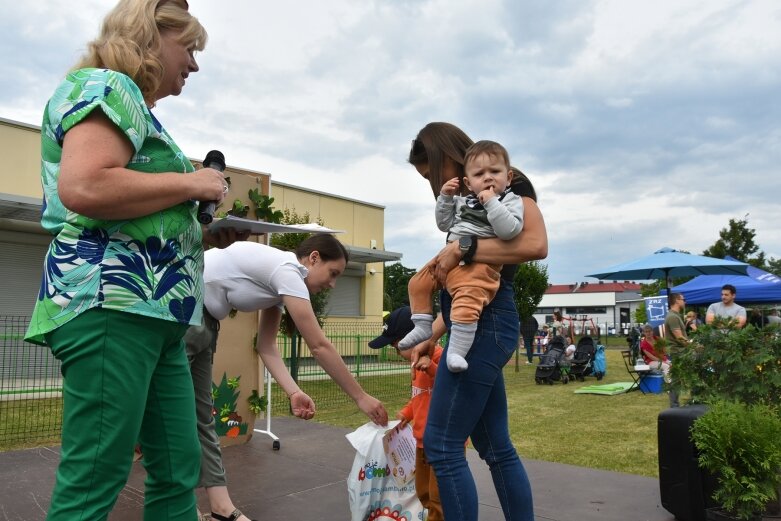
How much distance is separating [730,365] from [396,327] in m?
1.94

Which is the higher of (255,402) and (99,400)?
(99,400)

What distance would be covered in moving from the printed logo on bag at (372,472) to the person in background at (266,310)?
0.23 metres

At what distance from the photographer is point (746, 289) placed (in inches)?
599

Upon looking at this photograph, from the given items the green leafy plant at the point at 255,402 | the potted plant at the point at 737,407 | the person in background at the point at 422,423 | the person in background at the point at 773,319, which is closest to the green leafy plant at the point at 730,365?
the potted plant at the point at 737,407

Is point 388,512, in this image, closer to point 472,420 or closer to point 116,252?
point 472,420

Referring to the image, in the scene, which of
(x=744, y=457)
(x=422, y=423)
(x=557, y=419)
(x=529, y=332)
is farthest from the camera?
(x=529, y=332)

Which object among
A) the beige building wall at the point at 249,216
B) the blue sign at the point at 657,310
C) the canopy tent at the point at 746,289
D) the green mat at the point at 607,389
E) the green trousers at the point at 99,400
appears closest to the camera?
the green trousers at the point at 99,400

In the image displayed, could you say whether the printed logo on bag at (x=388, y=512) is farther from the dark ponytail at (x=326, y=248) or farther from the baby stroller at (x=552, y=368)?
the baby stroller at (x=552, y=368)

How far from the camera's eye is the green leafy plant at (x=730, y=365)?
3346mm

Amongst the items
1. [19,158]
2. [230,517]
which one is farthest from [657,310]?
[19,158]

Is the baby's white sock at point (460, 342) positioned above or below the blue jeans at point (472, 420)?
above

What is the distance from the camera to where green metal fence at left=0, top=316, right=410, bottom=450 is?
23.0 ft

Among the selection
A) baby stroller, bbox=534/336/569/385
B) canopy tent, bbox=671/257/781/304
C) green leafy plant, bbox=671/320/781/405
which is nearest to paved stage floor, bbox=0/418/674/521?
green leafy plant, bbox=671/320/781/405

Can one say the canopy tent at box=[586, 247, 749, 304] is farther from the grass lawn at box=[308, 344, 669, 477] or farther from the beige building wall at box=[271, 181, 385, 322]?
the beige building wall at box=[271, 181, 385, 322]
